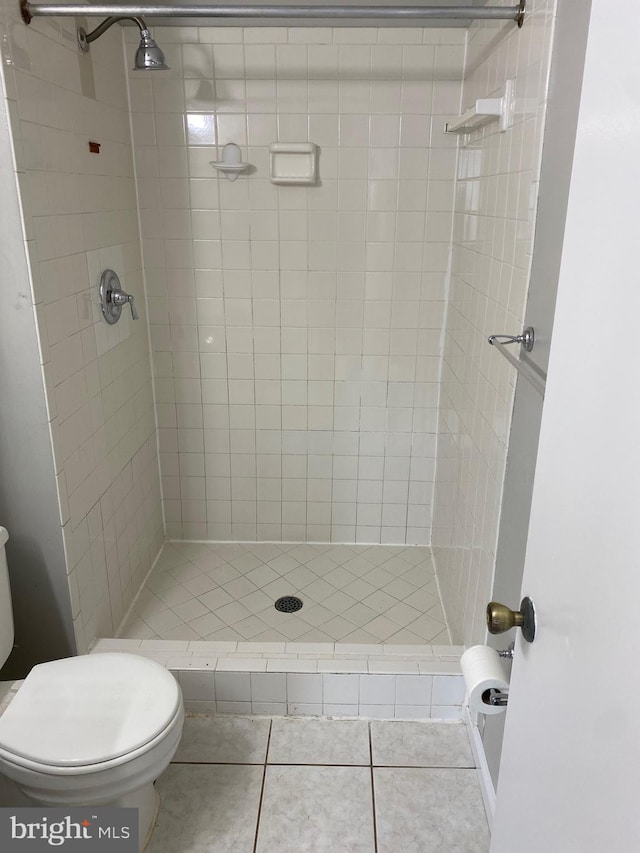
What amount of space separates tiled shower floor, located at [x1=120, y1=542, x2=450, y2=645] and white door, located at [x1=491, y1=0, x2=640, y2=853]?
1522mm

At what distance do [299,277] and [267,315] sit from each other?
208 mm

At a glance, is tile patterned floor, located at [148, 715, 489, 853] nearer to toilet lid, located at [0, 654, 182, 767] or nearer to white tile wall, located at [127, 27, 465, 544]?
toilet lid, located at [0, 654, 182, 767]

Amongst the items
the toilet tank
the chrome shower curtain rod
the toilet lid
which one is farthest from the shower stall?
the toilet lid

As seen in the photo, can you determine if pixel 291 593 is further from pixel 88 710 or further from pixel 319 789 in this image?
pixel 88 710

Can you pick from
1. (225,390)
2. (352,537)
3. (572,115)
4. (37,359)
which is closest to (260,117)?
(225,390)

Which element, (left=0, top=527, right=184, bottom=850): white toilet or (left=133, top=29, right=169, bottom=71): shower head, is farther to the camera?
(left=133, top=29, right=169, bottom=71): shower head

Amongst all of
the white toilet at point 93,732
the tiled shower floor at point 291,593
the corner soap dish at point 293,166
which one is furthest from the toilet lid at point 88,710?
the corner soap dish at point 293,166

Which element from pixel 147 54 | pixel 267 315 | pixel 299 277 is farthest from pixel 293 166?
pixel 147 54

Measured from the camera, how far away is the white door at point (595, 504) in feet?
2.02

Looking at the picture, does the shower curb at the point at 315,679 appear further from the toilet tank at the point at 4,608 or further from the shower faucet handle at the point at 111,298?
the shower faucet handle at the point at 111,298

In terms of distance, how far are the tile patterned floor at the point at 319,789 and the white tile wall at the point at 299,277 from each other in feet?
3.52

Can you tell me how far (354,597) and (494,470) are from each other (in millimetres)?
1031

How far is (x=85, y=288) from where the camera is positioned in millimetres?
2021

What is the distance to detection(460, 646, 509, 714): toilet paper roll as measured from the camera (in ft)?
3.88
